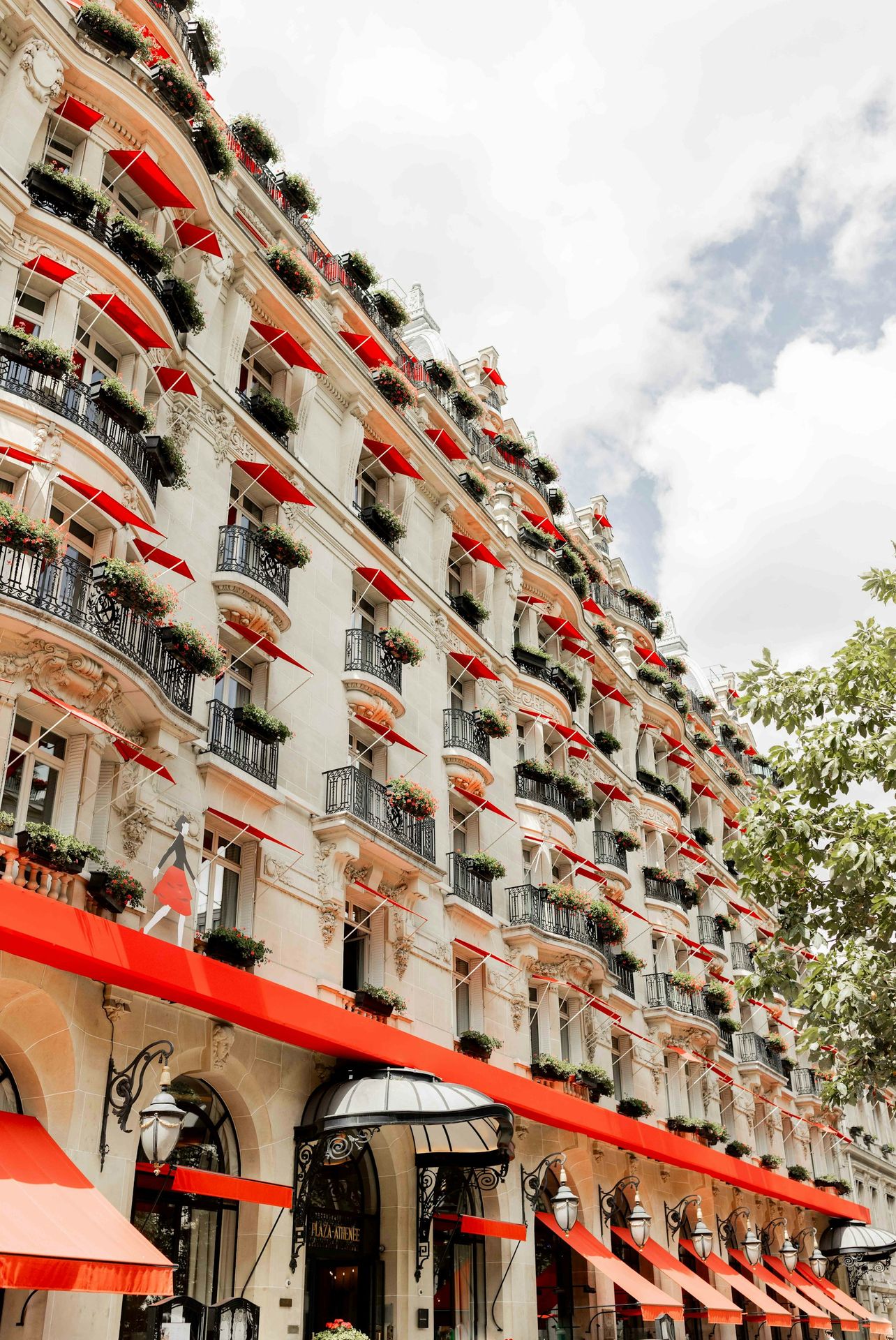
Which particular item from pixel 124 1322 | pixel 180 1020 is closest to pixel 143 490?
pixel 180 1020

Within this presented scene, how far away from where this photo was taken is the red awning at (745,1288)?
96.9ft

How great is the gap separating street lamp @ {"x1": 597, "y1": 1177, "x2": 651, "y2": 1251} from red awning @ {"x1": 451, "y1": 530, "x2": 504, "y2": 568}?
1531 cm

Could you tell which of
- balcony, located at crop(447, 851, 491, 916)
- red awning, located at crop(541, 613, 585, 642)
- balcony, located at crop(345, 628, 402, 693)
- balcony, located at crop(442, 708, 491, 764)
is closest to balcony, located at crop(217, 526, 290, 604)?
balcony, located at crop(345, 628, 402, 693)

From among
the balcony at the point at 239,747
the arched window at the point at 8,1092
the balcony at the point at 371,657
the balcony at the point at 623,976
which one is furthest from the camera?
the balcony at the point at 623,976

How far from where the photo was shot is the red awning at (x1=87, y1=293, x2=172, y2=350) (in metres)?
18.4

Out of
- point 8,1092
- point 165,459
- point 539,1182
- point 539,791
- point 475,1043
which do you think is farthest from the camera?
point 539,791

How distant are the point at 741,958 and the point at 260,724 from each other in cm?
2868

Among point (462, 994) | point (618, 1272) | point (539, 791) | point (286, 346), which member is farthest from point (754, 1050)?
point (286, 346)

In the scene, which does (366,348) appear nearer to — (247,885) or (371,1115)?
(247,885)

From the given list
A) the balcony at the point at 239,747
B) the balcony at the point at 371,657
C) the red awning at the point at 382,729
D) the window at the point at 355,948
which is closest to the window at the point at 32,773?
the balcony at the point at 239,747

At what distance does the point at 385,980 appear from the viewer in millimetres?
21594

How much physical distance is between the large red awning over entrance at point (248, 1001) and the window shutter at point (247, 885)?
857 mm

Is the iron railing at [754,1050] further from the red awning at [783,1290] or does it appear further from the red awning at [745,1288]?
the red awning at [745,1288]

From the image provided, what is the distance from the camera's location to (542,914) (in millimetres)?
27391
